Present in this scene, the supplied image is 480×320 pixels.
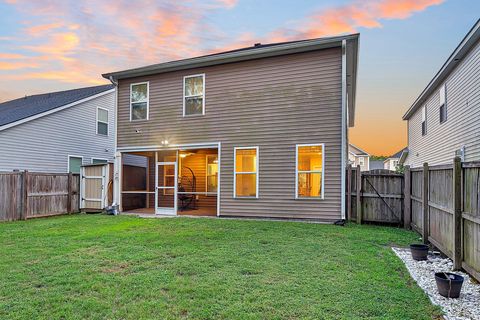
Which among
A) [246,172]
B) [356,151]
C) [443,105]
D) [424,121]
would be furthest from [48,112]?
[356,151]

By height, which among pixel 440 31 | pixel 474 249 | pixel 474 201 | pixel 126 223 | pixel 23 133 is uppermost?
pixel 440 31

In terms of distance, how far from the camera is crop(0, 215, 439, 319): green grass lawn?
10.0 ft

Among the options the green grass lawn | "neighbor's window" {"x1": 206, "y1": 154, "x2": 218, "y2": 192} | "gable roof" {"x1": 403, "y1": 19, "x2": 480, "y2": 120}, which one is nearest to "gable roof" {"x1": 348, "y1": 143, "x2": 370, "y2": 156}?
"gable roof" {"x1": 403, "y1": 19, "x2": 480, "y2": 120}

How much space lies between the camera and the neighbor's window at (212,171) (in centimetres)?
1363

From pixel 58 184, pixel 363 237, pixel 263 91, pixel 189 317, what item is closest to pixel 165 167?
pixel 58 184

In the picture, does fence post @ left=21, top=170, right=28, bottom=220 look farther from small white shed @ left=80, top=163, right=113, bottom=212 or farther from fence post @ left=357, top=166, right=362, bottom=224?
fence post @ left=357, top=166, right=362, bottom=224

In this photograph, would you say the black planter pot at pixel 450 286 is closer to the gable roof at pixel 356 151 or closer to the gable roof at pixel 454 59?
the gable roof at pixel 454 59

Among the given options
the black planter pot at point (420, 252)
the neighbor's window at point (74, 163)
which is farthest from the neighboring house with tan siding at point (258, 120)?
the neighbor's window at point (74, 163)

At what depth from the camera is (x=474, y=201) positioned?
3.96 m

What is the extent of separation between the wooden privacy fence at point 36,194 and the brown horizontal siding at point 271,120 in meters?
4.08

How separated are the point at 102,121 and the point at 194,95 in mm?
8926

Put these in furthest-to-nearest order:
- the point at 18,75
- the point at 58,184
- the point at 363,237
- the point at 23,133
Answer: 1. the point at 18,75
2. the point at 23,133
3. the point at 58,184
4. the point at 363,237

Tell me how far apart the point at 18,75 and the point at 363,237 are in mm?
19655

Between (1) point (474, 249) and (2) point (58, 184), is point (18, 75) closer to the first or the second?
(2) point (58, 184)
